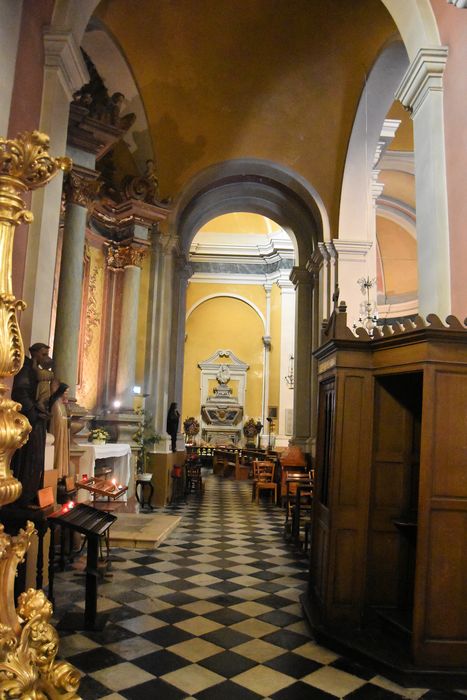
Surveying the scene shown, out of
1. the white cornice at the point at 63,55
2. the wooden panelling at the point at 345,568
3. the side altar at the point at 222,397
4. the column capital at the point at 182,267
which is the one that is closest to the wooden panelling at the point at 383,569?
the wooden panelling at the point at 345,568

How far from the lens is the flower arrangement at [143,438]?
1015cm

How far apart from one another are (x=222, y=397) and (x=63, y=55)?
17.4 metres

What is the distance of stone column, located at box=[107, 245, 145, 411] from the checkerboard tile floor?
378 cm

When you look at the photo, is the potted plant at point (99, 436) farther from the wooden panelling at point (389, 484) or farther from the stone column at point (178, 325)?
the wooden panelling at point (389, 484)

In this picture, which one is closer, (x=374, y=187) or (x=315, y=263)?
(x=374, y=187)

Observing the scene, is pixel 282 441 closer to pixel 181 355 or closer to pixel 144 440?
pixel 181 355

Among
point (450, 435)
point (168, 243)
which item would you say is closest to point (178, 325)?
point (168, 243)

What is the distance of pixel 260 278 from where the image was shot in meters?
22.3

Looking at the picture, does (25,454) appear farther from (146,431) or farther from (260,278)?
(260,278)

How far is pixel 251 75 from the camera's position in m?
10.9

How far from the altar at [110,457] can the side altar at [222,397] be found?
1215 cm

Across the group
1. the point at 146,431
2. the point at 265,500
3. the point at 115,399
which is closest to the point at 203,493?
the point at 265,500

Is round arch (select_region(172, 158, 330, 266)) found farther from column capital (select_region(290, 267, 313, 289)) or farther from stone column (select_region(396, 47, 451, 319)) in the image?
stone column (select_region(396, 47, 451, 319))

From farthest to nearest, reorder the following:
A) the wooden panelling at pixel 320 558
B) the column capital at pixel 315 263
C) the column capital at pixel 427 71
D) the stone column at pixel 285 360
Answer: the stone column at pixel 285 360 → the column capital at pixel 315 263 → the column capital at pixel 427 71 → the wooden panelling at pixel 320 558
